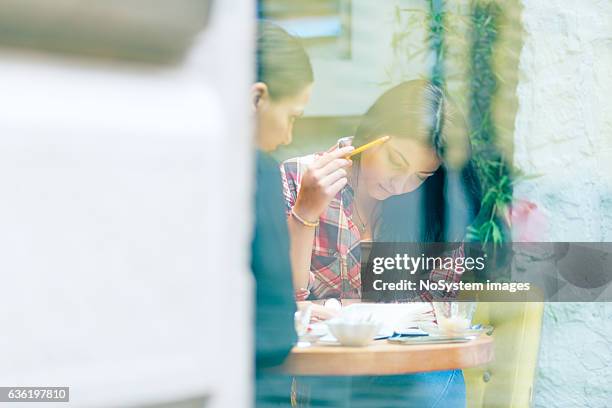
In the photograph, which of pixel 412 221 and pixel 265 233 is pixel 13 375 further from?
pixel 412 221

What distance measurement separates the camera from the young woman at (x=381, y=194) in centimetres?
185

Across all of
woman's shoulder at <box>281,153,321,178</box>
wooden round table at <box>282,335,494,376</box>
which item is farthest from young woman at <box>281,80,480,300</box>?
wooden round table at <box>282,335,494,376</box>

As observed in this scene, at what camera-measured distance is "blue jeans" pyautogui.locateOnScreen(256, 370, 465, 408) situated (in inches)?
72.1

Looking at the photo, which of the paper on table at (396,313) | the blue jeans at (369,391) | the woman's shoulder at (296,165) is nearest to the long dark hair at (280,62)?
the woman's shoulder at (296,165)

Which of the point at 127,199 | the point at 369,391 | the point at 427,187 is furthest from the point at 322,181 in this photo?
the point at 127,199

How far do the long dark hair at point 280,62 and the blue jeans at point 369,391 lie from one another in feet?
2.09

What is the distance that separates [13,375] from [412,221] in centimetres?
124

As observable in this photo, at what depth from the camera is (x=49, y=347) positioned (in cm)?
82

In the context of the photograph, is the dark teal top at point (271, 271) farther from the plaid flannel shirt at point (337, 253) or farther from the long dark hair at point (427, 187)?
the long dark hair at point (427, 187)

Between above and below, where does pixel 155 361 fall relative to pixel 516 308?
above

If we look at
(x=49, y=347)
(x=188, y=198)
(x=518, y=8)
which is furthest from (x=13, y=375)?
(x=518, y=8)

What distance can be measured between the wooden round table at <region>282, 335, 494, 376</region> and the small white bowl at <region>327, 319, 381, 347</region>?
0.05ft

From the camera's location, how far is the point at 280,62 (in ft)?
5.95

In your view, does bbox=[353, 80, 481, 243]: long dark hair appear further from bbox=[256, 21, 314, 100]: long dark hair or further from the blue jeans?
the blue jeans
